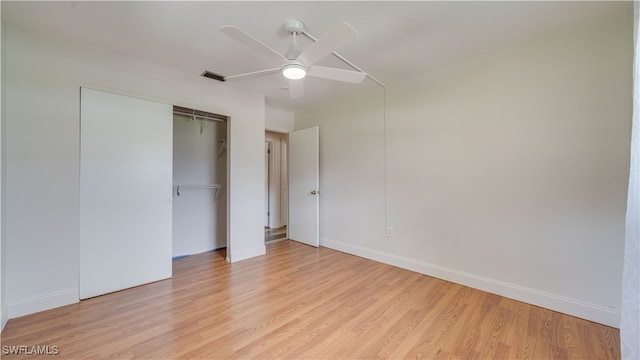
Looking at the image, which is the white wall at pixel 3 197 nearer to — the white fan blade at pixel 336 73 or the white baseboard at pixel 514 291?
the white fan blade at pixel 336 73

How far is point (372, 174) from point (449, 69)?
1.50 metres

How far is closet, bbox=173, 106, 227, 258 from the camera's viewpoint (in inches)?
138

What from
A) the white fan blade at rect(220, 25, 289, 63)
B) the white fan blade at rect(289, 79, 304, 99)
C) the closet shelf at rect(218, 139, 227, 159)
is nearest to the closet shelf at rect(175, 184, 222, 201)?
the closet shelf at rect(218, 139, 227, 159)

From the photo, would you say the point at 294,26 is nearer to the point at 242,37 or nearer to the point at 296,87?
the point at 296,87

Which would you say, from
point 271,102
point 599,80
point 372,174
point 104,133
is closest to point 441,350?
point 372,174

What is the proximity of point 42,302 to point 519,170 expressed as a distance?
4.30 metres

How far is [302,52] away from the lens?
1716mm

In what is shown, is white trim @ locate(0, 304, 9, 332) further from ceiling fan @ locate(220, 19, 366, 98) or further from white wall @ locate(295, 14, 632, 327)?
white wall @ locate(295, 14, 632, 327)

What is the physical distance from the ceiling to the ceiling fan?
0.28 m


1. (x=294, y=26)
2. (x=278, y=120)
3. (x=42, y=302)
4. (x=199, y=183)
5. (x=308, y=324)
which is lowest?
(x=308, y=324)

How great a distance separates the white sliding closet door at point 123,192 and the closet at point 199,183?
771mm

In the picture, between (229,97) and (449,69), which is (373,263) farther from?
(229,97)

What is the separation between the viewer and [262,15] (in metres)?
1.87

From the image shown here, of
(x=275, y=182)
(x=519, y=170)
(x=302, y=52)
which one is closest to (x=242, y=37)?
(x=302, y=52)
